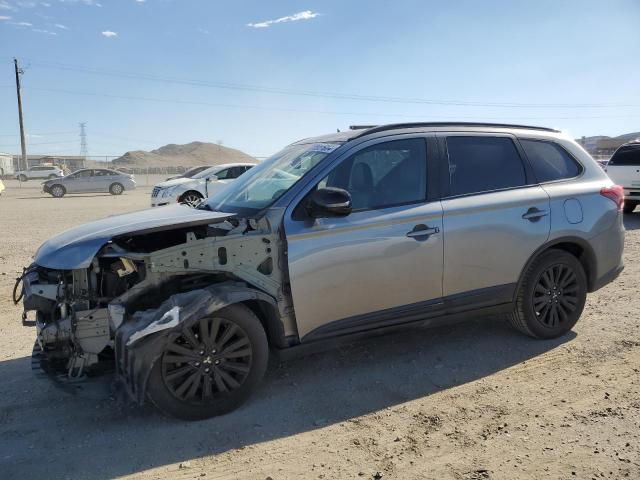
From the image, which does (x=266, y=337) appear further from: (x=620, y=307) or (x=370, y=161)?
(x=620, y=307)

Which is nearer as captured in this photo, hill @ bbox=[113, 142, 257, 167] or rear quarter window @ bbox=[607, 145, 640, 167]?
rear quarter window @ bbox=[607, 145, 640, 167]

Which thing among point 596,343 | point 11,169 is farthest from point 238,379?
point 11,169

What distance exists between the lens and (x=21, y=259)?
27.1 ft

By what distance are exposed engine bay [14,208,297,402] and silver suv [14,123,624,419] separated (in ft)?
0.03

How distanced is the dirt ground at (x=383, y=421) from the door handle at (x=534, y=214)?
1174 mm

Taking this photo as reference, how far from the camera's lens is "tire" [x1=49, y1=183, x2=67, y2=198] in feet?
88.0

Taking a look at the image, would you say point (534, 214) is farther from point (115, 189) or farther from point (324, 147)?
point (115, 189)

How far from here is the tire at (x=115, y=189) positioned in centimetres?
2861

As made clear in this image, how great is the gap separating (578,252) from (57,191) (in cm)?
2773

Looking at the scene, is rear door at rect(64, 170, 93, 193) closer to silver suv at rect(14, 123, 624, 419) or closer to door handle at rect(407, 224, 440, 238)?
silver suv at rect(14, 123, 624, 419)

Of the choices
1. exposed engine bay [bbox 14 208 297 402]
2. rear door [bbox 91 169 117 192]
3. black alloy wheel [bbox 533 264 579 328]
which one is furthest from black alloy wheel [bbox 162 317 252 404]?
rear door [bbox 91 169 117 192]

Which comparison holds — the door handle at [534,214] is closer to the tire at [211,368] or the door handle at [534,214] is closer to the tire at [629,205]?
the tire at [211,368]

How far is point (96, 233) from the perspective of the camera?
3.47 meters

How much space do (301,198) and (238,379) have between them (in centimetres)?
135
